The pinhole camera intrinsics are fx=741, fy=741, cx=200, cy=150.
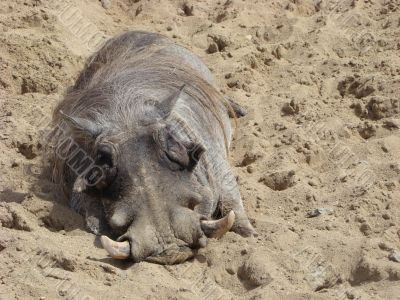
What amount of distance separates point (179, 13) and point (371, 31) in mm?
1730

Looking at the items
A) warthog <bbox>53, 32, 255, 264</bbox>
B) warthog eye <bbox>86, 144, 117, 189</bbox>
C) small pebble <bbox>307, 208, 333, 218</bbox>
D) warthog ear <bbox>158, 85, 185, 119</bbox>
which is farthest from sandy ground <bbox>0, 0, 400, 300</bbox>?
warthog ear <bbox>158, 85, 185, 119</bbox>

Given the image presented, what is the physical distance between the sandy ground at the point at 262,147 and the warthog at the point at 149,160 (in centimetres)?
11

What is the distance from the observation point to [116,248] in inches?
125

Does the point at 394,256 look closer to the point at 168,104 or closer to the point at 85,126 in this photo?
the point at 168,104

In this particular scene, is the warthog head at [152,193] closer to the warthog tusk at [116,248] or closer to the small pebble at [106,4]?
the warthog tusk at [116,248]

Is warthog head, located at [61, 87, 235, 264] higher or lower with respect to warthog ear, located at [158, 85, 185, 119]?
lower

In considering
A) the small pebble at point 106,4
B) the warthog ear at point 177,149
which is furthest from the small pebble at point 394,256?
the small pebble at point 106,4

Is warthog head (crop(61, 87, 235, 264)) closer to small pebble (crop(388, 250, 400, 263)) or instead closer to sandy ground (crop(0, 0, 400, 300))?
sandy ground (crop(0, 0, 400, 300))

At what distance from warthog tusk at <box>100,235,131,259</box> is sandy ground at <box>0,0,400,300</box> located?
69mm

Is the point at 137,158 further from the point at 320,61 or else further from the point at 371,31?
the point at 371,31

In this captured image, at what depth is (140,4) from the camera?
664cm

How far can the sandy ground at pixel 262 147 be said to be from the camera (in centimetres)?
311

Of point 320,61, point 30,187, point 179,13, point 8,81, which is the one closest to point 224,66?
point 320,61

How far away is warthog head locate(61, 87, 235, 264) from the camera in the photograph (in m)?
3.23
